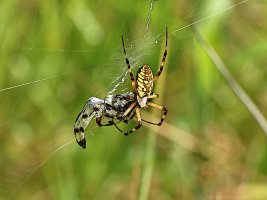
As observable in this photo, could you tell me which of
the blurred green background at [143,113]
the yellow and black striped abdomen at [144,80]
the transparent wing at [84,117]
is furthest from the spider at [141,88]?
the blurred green background at [143,113]

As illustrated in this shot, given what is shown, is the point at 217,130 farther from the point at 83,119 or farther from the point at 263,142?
the point at 83,119

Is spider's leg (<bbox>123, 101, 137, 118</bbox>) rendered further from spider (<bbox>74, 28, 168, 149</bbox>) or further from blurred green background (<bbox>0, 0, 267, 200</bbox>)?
blurred green background (<bbox>0, 0, 267, 200</bbox>)

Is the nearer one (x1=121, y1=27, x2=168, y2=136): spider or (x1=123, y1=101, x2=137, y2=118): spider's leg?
(x1=121, y1=27, x2=168, y2=136): spider

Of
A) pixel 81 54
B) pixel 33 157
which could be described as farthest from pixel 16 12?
pixel 33 157

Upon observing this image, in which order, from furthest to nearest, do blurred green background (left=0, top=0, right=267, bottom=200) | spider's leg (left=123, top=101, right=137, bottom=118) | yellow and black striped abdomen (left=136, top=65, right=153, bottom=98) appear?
blurred green background (left=0, top=0, right=267, bottom=200) < spider's leg (left=123, top=101, right=137, bottom=118) < yellow and black striped abdomen (left=136, top=65, right=153, bottom=98)

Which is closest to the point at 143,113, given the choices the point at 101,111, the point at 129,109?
the point at 129,109

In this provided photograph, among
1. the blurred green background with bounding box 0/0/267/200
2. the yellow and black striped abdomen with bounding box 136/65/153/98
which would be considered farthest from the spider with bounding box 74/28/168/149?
the blurred green background with bounding box 0/0/267/200
